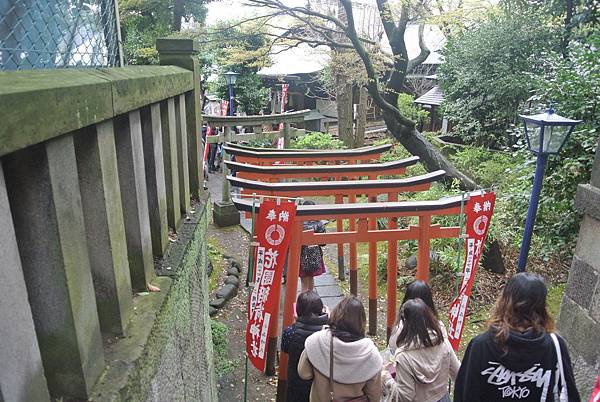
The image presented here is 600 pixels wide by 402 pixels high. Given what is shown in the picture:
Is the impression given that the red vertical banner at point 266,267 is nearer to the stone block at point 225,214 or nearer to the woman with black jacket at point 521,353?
the woman with black jacket at point 521,353

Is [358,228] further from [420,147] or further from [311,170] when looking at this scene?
[420,147]

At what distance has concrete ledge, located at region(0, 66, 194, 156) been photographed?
0.98 m

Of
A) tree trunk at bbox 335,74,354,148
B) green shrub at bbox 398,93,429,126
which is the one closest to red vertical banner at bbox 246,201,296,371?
tree trunk at bbox 335,74,354,148

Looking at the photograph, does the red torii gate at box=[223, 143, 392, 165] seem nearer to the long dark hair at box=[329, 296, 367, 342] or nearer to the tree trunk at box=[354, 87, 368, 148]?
the long dark hair at box=[329, 296, 367, 342]

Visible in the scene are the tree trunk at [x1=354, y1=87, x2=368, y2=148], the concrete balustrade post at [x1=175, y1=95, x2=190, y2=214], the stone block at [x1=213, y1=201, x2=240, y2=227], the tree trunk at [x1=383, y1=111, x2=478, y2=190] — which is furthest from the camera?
the tree trunk at [x1=354, y1=87, x2=368, y2=148]

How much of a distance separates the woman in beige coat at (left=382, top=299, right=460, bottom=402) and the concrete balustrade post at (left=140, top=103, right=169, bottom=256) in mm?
1749

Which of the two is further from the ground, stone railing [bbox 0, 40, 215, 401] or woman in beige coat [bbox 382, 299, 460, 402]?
stone railing [bbox 0, 40, 215, 401]

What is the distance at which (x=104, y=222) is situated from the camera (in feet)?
5.25

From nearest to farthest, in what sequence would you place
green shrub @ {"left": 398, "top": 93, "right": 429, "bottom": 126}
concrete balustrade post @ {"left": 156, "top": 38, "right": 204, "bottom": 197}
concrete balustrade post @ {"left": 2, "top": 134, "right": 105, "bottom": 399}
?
concrete balustrade post @ {"left": 2, "top": 134, "right": 105, "bottom": 399} < concrete balustrade post @ {"left": 156, "top": 38, "right": 204, "bottom": 197} < green shrub @ {"left": 398, "top": 93, "right": 429, "bottom": 126}

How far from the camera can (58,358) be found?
53.6 inches

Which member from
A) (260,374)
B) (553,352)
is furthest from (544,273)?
(553,352)

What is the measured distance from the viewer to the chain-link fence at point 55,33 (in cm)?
154

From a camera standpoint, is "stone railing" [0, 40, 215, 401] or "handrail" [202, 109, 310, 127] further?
"handrail" [202, 109, 310, 127]

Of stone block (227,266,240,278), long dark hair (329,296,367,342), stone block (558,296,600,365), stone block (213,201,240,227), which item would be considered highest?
long dark hair (329,296,367,342)
